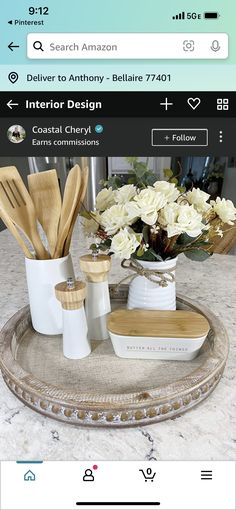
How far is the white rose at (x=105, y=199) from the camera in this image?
687 millimetres

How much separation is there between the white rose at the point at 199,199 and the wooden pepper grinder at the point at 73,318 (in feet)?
0.73

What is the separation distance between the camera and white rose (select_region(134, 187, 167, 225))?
0.59 meters

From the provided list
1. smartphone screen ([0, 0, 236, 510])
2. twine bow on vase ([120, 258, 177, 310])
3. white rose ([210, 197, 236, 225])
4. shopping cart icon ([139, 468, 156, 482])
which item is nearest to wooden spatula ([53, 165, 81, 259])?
smartphone screen ([0, 0, 236, 510])

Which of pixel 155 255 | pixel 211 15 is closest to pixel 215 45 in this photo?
pixel 211 15

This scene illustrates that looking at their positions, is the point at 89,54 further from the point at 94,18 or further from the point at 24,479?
the point at 24,479

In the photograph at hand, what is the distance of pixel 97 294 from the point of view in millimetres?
649

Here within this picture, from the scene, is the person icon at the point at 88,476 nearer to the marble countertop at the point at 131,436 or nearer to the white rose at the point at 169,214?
the marble countertop at the point at 131,436

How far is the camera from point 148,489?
1.37ft

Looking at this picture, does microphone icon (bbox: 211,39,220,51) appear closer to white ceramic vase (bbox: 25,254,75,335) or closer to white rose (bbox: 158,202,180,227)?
white rose (bbox: 158,202,180,227)

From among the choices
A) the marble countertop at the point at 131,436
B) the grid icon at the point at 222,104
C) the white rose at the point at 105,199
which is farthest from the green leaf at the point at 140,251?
the grid icon at the point at 222,104

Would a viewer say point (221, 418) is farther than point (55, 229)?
No

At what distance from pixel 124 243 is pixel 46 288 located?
0.15 metres

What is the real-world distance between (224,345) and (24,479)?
328mm

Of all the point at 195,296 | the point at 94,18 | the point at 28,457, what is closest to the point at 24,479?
the point at 28,457
